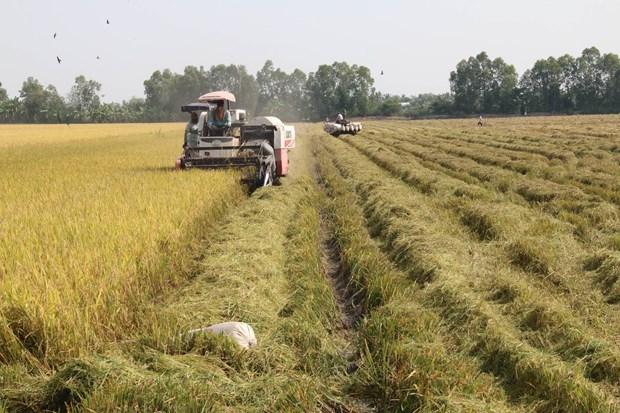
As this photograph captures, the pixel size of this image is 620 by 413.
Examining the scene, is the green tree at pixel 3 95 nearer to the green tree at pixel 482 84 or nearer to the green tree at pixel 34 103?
the green tree at pixel 34 103

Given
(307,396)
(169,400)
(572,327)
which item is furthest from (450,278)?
(169,400)

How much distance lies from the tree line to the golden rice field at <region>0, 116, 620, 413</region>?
3295 inches

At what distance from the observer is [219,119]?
526 inches

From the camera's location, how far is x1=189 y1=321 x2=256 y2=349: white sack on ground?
384cm

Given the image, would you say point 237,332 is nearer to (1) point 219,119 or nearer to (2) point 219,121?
(2) point 219,121

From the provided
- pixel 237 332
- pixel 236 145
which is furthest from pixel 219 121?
pixel 237 332

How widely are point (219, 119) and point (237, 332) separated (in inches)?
400

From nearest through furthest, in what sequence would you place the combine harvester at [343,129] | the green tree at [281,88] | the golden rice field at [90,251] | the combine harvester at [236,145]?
1. the golden rice field at [90,251]
2. the combine harvester at [236,145]
3. the combine harvester at [343,129]
4. the green tree at [281,88]

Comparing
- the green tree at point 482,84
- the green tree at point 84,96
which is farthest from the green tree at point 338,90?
the green tree at point 84,96

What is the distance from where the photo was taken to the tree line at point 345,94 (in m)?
92.2

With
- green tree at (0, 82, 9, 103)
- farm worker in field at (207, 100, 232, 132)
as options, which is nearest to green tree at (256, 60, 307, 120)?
green tree at (0, 82, 9, 103)

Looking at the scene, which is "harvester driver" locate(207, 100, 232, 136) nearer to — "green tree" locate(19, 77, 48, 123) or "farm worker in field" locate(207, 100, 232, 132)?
"farm worker in field" locate(207, 100, 232, 132)

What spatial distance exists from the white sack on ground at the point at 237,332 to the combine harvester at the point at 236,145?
25.5 ft

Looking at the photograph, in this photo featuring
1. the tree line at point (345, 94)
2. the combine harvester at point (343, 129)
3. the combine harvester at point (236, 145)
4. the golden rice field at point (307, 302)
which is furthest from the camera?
the tree line at point (345, 94)
